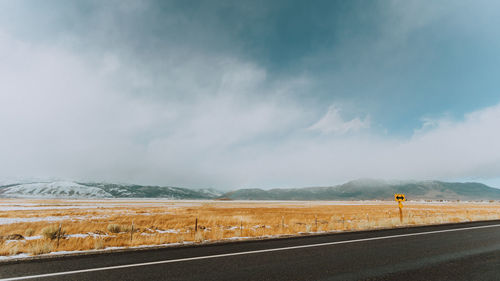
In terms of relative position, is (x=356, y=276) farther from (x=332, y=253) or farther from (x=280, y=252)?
(x=280, y=252)

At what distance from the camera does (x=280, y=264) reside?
6504 mm

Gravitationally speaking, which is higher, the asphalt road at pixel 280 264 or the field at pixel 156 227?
the asphalt road at pixel 280 264

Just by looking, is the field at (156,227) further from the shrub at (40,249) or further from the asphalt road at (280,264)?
the asphalt road at (280,264)

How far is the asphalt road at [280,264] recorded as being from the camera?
551 cm

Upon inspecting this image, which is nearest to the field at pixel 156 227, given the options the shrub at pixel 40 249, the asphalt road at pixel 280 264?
the shrub at pixel 40 249

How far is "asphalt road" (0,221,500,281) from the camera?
5.51 metres

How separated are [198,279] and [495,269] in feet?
24.1

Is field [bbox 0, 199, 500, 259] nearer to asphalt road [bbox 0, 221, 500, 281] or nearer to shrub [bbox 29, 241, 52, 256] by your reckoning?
shrub [bbox 29, 241, 52, 256]

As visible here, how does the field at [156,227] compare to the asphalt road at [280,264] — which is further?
the field at [156,227]

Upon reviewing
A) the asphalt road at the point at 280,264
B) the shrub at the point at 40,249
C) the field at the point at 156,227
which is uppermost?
the asphalt road at the point at 280,264

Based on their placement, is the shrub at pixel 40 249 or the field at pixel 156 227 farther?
the field at pixel 156 227

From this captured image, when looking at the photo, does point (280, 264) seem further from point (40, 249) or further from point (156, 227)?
point (156, 227)

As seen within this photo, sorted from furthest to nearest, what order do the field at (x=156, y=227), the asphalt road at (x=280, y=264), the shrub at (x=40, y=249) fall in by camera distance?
the field at (x=156, y=227)
the shrub at (x=40, y=249)
the asphalt road at (x=280, y=264)

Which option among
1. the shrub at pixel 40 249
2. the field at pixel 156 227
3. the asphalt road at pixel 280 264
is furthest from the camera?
the field at pixel 156 227
